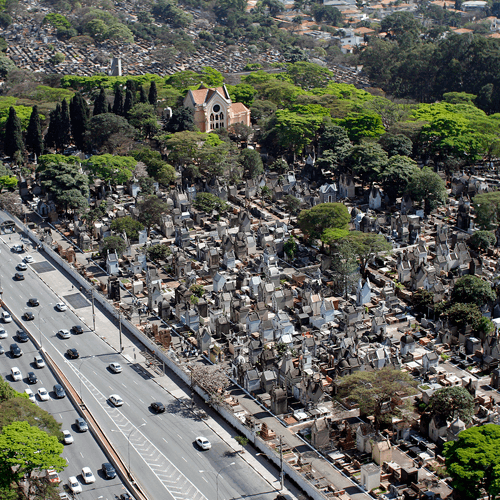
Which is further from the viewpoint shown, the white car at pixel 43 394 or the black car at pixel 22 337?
the black car at pixel 22 337

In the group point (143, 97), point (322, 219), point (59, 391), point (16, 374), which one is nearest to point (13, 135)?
point (143, 97)

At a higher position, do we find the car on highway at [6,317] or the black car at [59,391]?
the car on highway at [6,317]

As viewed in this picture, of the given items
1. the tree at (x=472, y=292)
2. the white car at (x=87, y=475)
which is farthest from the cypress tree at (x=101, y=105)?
the white car at (x=87, y=475)

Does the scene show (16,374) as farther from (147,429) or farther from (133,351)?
(147,429)

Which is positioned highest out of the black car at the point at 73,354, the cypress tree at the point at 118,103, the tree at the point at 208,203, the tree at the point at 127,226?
the cypress tree at the point at 118,103

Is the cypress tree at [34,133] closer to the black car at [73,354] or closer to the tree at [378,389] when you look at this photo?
the black car at [73,354]

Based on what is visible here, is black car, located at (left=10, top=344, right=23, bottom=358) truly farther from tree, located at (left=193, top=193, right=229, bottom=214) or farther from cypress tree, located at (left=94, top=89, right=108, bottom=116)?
cypress tree, located at (left=94, top=89, right=108, bottom=116)
